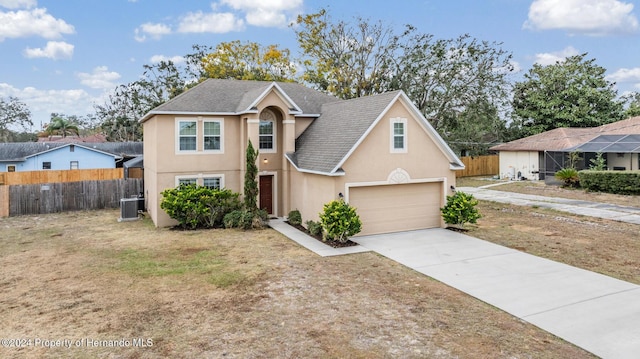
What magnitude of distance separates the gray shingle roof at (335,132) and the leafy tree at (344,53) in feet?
57.5

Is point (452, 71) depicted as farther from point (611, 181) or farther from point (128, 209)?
point (128, 209)

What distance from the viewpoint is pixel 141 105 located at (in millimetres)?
45344

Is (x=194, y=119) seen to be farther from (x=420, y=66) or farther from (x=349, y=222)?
(x=420, y=66)

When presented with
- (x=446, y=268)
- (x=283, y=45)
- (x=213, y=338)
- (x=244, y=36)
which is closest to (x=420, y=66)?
(x=283, y=45)

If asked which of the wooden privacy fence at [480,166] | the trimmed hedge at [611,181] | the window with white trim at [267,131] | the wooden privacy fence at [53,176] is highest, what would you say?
the window with white trim at [267,131]

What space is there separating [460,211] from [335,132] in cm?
584

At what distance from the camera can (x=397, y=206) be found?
15.7 metres

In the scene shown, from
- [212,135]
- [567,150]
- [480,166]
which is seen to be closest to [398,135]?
[212,135]

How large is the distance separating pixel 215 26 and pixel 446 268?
30.1 m

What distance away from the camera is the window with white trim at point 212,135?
58.2 ft

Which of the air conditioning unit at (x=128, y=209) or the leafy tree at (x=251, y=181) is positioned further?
the air conditioning unit at (x=128, y=209)

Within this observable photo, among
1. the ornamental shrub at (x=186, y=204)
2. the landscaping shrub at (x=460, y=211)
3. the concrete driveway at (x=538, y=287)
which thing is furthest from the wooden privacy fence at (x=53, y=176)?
the landscaping shrub at (x=460, y=211)

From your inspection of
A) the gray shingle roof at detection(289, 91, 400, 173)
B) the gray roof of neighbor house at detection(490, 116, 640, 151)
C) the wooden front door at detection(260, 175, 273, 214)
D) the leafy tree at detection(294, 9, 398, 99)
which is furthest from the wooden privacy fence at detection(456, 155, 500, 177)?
the wooden front door at detection(260, 175, 273, 214)

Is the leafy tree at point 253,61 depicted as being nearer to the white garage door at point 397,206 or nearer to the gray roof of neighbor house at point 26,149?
the gray roof of neighbor house at point 26,149
